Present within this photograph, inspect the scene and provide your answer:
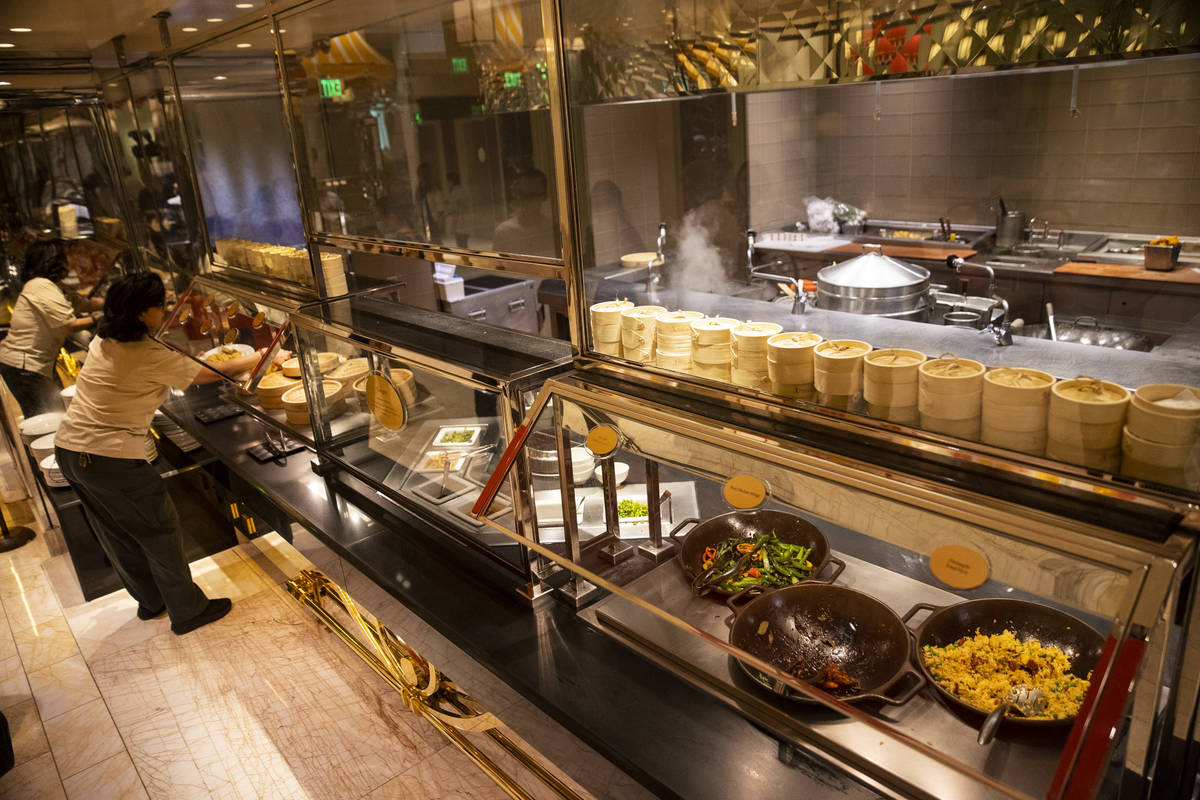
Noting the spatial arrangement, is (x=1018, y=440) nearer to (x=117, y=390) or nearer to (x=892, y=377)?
(x=892, y=377)

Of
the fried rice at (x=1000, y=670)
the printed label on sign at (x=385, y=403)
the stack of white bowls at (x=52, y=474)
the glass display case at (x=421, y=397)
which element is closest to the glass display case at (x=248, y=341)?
the glass display case at (x=421, y=397)

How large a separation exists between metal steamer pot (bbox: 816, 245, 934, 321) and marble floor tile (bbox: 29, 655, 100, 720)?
2957mm

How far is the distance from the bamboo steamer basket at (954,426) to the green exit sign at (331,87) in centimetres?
225

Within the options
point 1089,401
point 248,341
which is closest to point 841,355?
point 1089,401

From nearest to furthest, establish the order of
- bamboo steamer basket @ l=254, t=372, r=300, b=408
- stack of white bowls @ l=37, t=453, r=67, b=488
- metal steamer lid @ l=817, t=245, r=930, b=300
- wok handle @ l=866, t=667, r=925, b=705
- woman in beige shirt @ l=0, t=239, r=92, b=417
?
wok handle @ l=866, t=667, r=925, b=705 < metal steamer lid @ l=817, t=245, r=930, b=300 < bamboo steamer basket @ l=254, t=372, r=300, b=408 < stack of white bowls @ l=37, t=453, r=67, b=488 < woman in beige shirt @ l=0, t=239, r=92, b=417

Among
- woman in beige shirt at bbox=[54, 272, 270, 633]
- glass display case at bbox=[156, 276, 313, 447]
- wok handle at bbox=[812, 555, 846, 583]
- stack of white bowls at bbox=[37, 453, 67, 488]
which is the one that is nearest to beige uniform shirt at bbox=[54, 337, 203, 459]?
woman in beige shirt at bbox=[54, 272, 270, 633]

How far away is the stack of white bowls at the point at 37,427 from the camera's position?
396 cm

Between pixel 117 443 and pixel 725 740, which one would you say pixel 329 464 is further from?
pixel 725 740

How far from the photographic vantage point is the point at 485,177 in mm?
2273

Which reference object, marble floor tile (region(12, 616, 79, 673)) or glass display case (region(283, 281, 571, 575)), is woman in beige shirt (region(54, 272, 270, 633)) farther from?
glass display case (region(283, 281, 571, 575))

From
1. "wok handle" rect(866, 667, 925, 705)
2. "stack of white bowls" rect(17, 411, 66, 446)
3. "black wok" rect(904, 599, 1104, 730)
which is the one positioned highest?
"black wok" rect(904, 599, 1104, 730)

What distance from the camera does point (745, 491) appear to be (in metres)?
1.38

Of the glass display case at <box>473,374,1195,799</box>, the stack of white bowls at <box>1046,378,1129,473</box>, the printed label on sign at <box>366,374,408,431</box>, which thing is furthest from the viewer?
the printed label on sign at <box>366,374,408,431</box>

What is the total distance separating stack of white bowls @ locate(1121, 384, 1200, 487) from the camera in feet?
3.39
